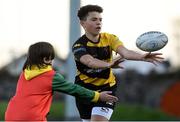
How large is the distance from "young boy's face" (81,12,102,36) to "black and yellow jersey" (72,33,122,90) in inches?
4.8

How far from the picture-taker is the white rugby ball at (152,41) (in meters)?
8.12

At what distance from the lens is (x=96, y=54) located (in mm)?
8523

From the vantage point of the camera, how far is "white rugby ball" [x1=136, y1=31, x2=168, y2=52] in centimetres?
812

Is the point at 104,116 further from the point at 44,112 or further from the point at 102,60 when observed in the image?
the point at 44,112

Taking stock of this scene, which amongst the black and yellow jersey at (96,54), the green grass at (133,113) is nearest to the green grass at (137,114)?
the green grass at (133,113)

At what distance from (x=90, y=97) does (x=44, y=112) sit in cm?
46

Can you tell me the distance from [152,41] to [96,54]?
28.2 inches

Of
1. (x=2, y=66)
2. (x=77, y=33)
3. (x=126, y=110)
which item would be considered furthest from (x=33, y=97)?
(x=2, y=66)

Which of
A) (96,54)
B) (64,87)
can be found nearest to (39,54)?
(64,87)

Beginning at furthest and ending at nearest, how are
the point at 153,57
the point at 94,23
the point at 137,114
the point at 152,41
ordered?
the point at 137,114 < the point at 94,23 < the point at 152,41 < the point at 153,57

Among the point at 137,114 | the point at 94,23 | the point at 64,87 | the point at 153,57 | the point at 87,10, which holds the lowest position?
the point at 137,114

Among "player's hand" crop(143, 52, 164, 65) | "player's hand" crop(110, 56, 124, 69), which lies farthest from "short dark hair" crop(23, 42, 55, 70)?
"player's hand" crop(143, 52, 164, 65)

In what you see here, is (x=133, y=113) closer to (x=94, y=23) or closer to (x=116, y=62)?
(x=94, y=23)

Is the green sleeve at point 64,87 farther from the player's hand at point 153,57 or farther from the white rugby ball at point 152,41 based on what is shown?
the white rugby ball at point 152,41
